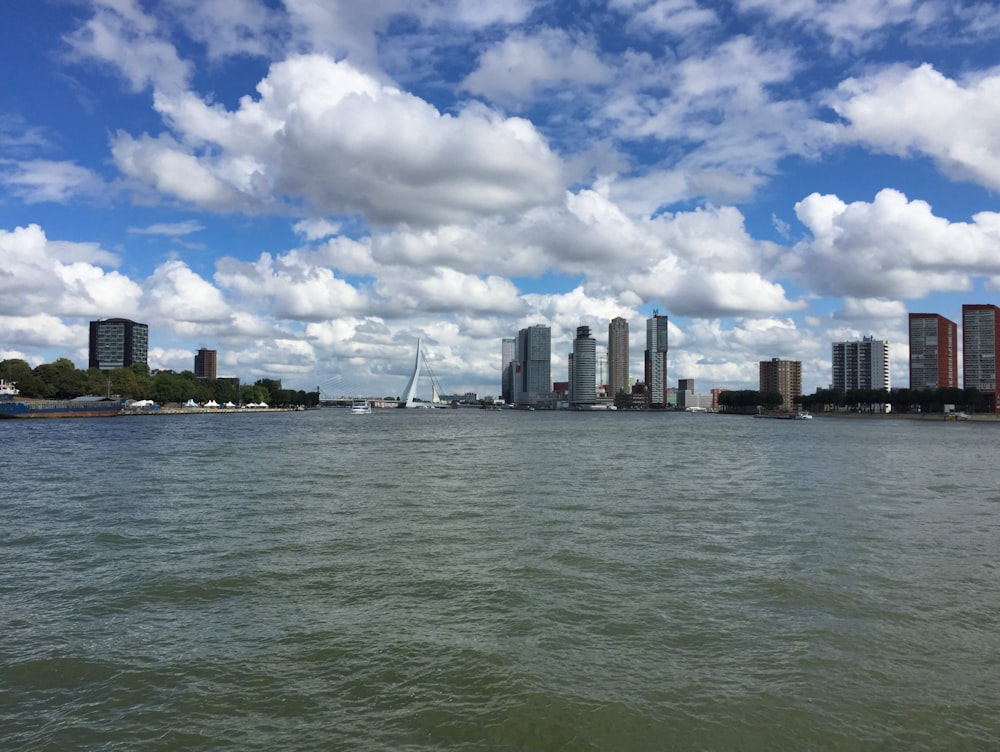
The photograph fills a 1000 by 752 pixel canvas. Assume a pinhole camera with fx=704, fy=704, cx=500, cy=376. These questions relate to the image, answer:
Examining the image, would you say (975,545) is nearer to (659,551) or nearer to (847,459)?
(659,551)

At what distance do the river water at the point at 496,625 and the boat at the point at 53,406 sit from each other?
11880 centimetres

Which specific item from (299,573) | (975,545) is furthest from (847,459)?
(299,573)

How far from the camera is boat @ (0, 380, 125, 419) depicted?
12525 centimetres

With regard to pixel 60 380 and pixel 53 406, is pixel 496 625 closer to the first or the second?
pixel 53 406

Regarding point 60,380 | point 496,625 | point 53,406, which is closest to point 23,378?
point 60,380

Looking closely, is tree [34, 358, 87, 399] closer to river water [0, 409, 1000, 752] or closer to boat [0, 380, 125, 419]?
boat [0, 380, 125, 419]

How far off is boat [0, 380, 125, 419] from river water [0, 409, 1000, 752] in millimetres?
118797

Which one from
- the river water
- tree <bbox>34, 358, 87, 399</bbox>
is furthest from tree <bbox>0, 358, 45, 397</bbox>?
the river water

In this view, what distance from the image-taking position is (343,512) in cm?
2558

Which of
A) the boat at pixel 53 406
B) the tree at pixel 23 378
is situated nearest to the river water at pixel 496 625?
the boat at pixel 53 406

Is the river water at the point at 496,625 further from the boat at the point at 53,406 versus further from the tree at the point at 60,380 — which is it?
the tree at the point at 60,380

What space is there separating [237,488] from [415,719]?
86.0 ft

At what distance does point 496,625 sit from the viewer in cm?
1259

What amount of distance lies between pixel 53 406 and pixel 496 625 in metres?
149
